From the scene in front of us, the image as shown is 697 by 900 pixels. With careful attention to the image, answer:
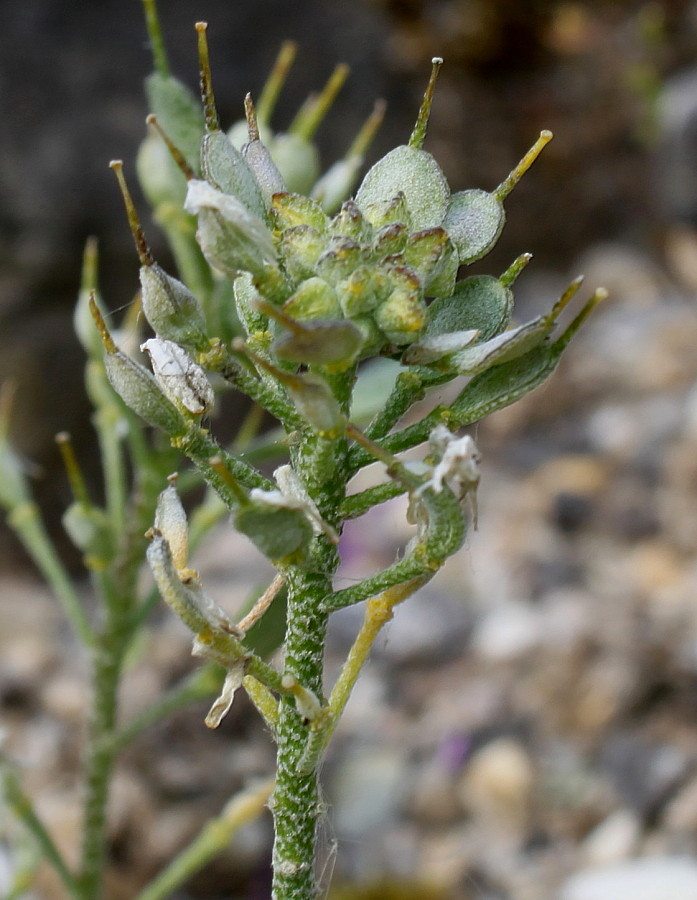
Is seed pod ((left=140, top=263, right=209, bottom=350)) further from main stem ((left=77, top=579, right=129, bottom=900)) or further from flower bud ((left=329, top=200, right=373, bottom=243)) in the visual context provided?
main stem ((left=77, top=579, right=129, bottom=900))

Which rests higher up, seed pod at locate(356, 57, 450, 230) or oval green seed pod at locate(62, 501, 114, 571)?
seed pod at locate(356, 57, 450, 230)

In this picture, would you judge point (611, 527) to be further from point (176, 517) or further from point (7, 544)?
point (176, 517)

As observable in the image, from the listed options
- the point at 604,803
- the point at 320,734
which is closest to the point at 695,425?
the point at 604,803

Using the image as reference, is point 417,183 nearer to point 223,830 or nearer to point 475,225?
point 475,225

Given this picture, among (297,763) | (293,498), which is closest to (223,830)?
(297,763)

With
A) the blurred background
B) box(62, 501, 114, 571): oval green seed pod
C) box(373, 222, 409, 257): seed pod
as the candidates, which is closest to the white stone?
the blurred background

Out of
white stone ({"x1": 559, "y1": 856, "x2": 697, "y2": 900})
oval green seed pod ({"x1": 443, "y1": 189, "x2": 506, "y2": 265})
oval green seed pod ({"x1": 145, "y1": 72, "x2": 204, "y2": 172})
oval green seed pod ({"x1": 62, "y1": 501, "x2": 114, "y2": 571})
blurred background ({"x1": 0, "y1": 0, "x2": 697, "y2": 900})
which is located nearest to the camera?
oval green seed pod ({"x1": 443, "y1": 189, "x2": 506, "y2": 265})

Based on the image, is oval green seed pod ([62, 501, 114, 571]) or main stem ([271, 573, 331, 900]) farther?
oval green seed pod ([62, 501, 114, 571])
